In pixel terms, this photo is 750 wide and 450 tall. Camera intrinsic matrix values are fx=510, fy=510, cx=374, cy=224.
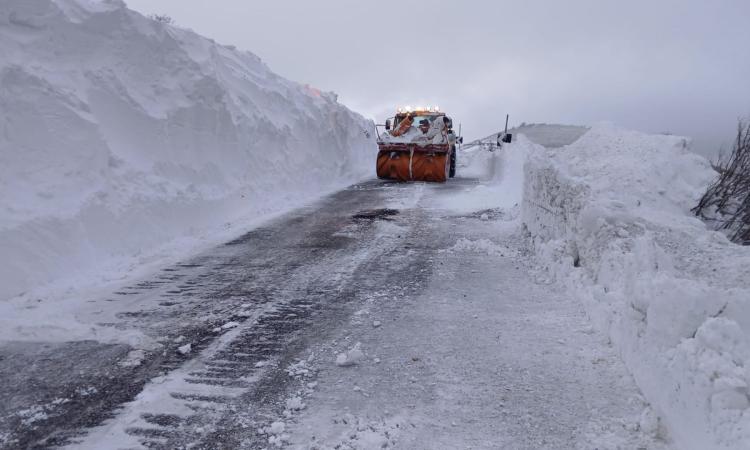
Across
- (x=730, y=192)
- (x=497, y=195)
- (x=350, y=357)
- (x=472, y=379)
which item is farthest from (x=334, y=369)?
(x=497, y=195)

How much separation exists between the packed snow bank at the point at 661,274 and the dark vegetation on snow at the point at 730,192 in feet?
0.65

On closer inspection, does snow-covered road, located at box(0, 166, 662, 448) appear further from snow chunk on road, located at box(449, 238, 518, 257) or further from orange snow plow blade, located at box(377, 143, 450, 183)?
orange snow plow blade, located at box(377, 143, 450, 183)

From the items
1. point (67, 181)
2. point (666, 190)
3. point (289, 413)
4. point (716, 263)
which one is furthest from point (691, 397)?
point (67, 181)

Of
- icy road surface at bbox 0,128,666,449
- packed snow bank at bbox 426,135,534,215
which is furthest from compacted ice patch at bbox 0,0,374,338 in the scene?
packed snow bank at bbox 426,135,534,215

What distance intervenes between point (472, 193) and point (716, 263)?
10108mm

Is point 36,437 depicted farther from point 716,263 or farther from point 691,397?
point 716,263

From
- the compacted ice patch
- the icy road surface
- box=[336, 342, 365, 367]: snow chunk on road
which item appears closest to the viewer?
the icy road surface

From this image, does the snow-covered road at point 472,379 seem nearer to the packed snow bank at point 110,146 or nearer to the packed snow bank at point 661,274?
the packed snow bank at point 661,274

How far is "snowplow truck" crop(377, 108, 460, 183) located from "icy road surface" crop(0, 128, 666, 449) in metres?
11.5

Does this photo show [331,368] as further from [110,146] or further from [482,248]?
[110,146]

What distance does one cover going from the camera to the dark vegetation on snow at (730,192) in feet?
23.8

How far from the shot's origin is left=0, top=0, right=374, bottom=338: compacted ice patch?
611 centimetres

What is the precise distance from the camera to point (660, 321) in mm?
3254

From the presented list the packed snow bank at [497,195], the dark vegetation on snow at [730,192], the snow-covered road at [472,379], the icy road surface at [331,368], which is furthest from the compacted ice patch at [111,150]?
the dark vegetation on snow at [730,192]
